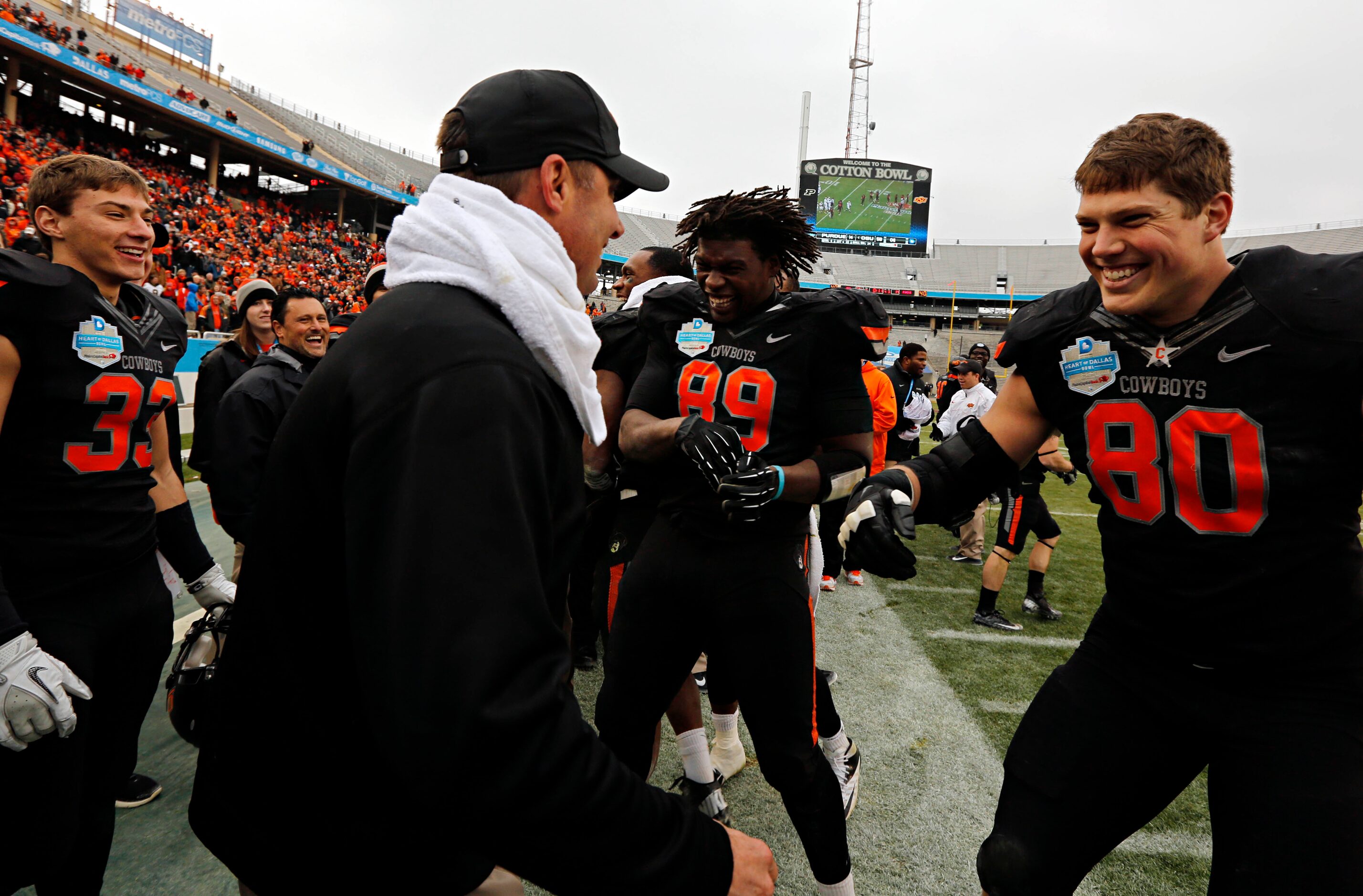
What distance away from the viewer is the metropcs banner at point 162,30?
31672 millimetres

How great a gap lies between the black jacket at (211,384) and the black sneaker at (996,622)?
485 centimetres

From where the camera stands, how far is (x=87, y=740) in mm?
2061

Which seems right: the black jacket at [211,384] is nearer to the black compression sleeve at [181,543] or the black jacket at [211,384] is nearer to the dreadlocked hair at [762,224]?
the black compression sleeve at [181,543]

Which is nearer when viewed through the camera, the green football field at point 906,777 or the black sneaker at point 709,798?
the green football field at point 906,777

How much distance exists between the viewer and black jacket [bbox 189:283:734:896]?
0.81 metres

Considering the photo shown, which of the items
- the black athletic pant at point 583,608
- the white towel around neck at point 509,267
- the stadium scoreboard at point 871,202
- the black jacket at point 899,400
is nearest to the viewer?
the white towel around neck at point 509,267

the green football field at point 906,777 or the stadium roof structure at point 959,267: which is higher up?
the stadium roof structure at point 959,267

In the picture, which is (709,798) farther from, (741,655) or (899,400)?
(899,400)

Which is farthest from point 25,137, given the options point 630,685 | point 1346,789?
point 1346,789

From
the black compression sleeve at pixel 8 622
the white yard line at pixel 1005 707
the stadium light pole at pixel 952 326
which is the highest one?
the stadium light pole at pixel 952 326

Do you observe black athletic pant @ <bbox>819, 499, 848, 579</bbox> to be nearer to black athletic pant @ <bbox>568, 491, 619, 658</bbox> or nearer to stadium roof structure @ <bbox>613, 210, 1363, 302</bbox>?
black athletic pant @ <bbox>568, 491, 619, 658</bbox>

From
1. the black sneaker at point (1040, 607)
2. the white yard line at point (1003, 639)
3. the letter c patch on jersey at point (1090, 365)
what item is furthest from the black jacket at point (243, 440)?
the black sneaker at point (1040, 607)

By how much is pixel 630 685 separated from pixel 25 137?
27.4 meters

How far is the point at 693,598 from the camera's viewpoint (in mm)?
2244
